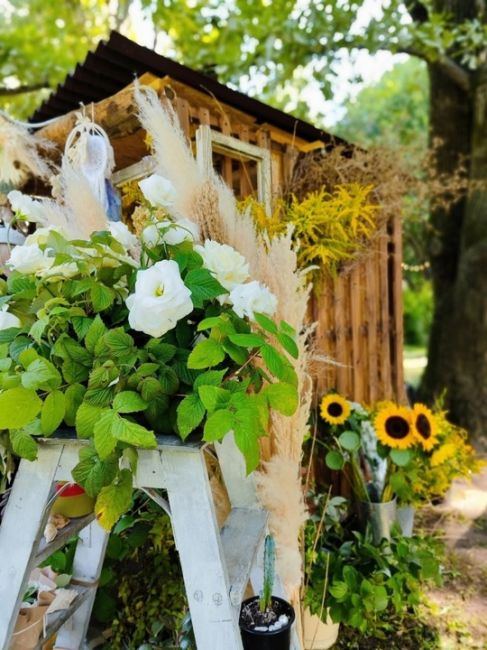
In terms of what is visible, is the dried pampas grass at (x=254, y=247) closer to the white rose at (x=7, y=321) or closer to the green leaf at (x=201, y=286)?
the green leaf at (x=201, y=286)

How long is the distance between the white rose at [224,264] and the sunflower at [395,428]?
57.9 inches

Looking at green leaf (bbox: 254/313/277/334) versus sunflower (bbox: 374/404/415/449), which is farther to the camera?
sunflower (bbox: 374/404/415/449)

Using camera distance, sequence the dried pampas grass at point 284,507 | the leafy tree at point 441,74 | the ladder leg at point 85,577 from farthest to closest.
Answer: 1. the leafy tree at point 441,74
2. the ladder leg at point 85,577
3. the dried pampas grass at point 284,507

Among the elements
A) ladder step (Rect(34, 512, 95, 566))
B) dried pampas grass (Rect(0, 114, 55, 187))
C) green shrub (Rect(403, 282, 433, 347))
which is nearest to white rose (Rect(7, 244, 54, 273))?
ladder step (Rect(34, 512, 95, 566))

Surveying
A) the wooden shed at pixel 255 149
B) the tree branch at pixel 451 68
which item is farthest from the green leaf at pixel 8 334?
the tree branch at pixel 451 68

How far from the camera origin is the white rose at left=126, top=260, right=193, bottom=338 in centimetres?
98

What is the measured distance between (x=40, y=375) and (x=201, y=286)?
377 mm

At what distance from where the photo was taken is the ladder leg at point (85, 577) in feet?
5.88

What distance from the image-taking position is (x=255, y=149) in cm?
248

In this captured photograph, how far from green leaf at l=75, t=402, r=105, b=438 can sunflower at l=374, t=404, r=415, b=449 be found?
1.69m

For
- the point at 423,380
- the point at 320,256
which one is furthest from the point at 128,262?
the point at 423,380

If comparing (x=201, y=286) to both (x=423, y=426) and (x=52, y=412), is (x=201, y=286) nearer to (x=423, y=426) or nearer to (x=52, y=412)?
(x=52, y=412)

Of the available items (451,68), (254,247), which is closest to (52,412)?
(254,247)

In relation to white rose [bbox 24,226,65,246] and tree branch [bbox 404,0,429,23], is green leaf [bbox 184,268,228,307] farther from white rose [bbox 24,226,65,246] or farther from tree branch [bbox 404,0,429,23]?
tree branch [bbox 404,0,429,23]
